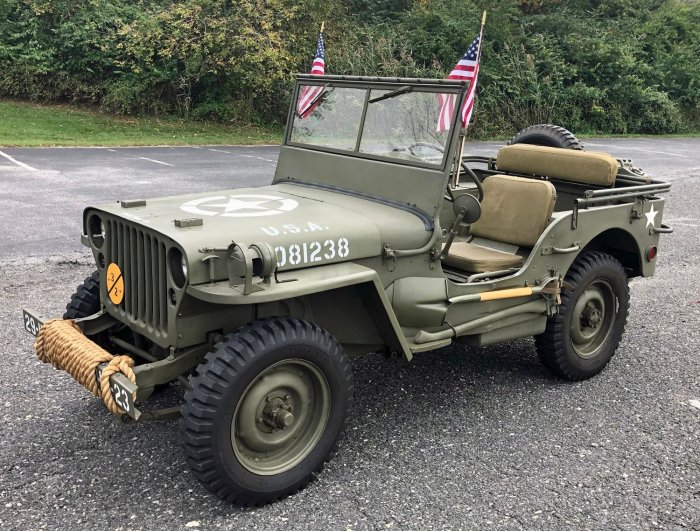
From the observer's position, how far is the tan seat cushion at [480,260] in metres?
4.24

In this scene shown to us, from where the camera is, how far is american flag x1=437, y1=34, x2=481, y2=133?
12.4 feet

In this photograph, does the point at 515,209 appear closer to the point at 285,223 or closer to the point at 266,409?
the point at 285,223

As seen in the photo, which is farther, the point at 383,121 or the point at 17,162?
the point at 17,162

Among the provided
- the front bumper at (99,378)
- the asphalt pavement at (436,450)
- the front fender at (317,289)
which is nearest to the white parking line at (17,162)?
the asphalt pavement at (436,450)

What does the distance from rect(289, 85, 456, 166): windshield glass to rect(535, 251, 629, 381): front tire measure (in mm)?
1354

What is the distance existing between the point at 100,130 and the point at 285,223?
1494cm

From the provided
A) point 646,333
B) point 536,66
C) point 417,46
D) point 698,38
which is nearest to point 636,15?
point 698,38

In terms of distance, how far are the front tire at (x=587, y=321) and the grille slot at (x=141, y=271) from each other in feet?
7.99

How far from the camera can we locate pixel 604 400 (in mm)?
4359

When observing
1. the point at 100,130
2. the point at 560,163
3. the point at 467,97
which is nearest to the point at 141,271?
the point at 467,97

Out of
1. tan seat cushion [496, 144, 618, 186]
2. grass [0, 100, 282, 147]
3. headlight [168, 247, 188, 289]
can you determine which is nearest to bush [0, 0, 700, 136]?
grass [0, 100, 282, 147]

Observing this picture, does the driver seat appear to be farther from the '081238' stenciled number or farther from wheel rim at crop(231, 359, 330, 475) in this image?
wheel rim at crop(231, 359, 330, 475)

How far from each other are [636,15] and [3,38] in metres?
22.4

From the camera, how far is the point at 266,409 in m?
3.19
